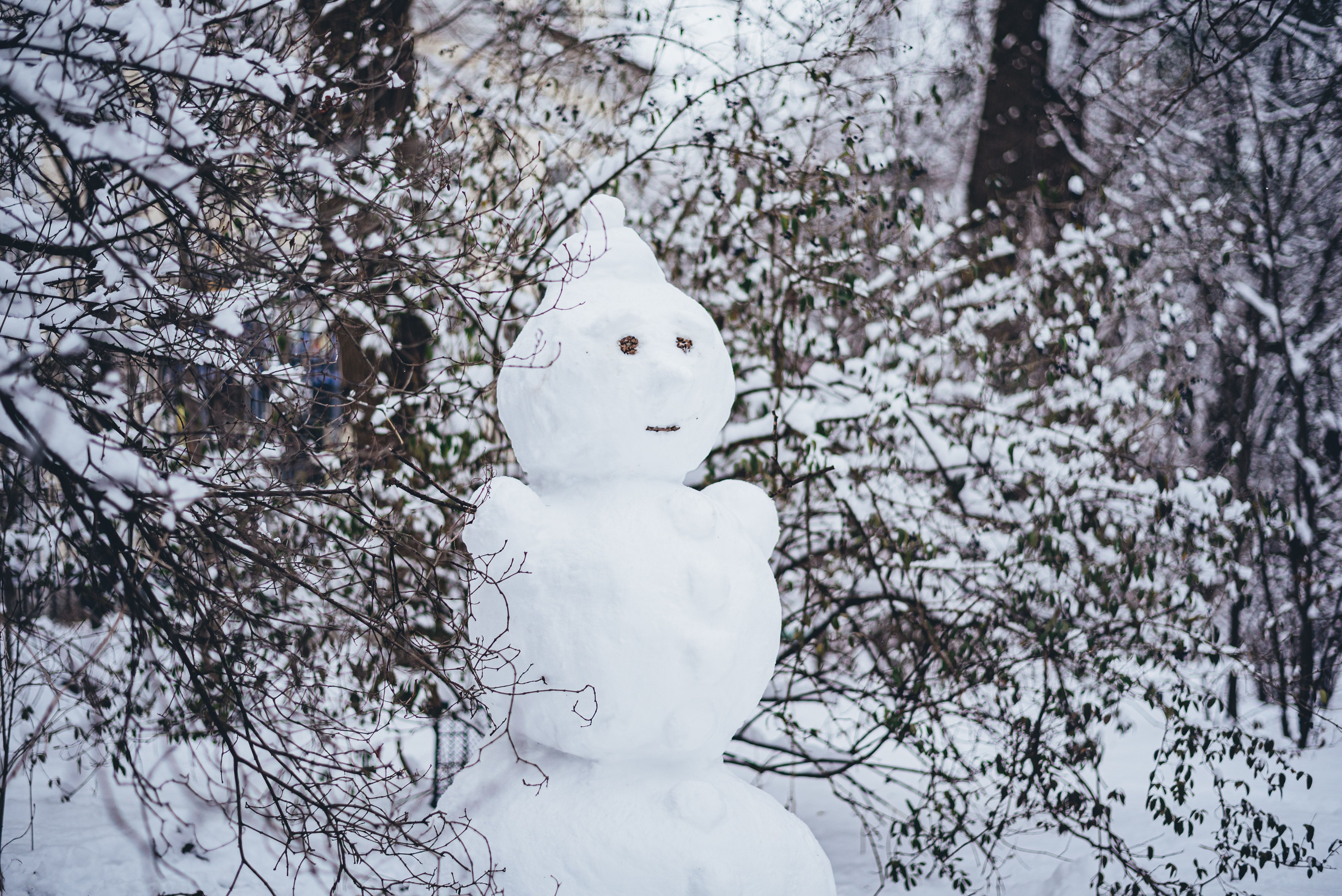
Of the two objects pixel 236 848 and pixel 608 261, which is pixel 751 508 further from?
pixel 236 848

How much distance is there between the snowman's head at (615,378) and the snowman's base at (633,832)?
3.27ft

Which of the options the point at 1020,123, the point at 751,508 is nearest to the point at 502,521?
the point at 751,508

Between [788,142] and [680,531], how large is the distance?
4353 millimetres

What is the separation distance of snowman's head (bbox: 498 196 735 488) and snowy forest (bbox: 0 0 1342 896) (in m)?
0.14

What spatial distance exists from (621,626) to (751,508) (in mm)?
675

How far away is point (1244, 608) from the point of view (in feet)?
21.1

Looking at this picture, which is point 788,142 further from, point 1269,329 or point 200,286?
point 200,286

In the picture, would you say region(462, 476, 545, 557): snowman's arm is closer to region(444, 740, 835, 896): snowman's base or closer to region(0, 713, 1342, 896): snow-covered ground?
region(444, 740, 835, 896): snowman's base

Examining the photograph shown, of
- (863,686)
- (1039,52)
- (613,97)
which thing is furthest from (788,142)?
(863,686)

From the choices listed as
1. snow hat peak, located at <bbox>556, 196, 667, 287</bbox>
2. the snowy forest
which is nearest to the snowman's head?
snow hat peak, located at <bbox>556, 196, 667, 287</bbox>

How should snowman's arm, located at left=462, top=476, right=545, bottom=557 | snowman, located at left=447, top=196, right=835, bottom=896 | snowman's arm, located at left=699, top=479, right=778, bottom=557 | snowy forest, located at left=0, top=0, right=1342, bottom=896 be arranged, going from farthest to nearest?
snowman's arm, located at left=699, top=479, right=778, bottom=557, snowman's arm, located at left=462, top=476, right=545, bottom=557, snowman, located at left=447, top=196, right=835, bottom=896, snowy forest, located at left=0, top=0, right=1342, bottom=896

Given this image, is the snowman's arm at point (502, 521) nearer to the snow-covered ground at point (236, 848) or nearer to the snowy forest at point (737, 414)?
the snowy forest at point (737, 414)

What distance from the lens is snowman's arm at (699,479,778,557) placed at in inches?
129

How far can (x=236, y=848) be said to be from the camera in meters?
5.55
